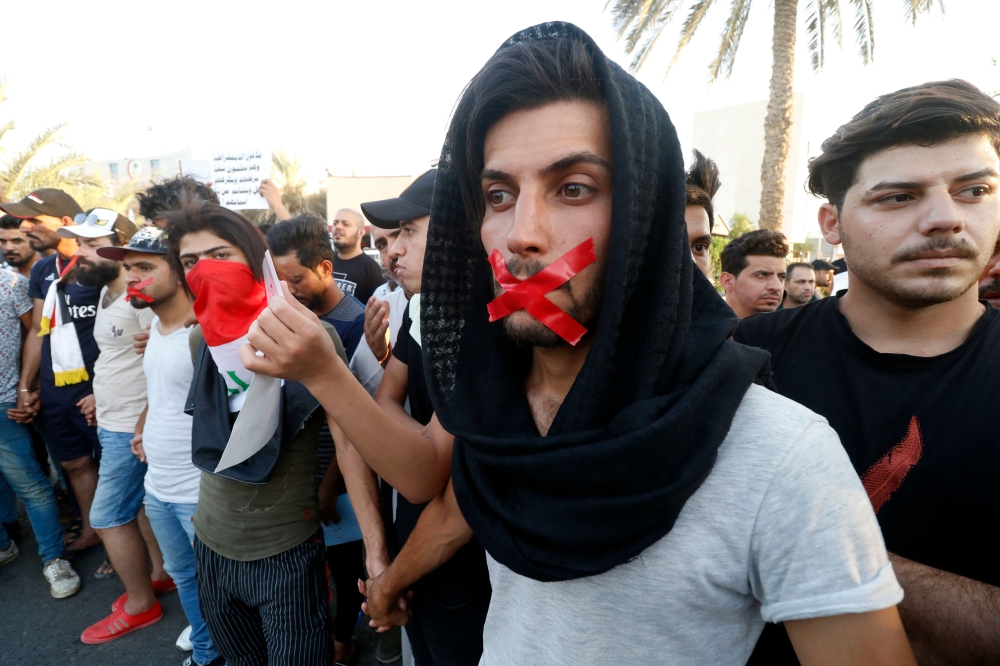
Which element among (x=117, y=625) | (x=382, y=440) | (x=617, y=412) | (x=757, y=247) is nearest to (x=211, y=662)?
(x=117, y=625)

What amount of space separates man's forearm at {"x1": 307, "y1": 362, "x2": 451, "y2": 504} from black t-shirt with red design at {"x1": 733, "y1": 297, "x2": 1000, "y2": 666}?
919 mm

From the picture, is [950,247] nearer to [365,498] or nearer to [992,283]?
[992,283]

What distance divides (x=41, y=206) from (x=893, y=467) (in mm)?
6683

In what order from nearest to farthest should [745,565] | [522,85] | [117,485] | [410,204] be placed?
1. [745,565]
2. [522,85]
3. [410,204]
4. [117,485]

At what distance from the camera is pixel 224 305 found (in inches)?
73.9

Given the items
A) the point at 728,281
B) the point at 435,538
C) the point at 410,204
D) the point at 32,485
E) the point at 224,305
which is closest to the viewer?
the point at 435,538

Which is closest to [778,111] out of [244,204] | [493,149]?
[244,204]

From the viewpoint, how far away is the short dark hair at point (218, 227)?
93.7 inches

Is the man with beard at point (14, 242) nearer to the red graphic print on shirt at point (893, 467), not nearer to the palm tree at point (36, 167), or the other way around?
the red graphic print on shirt at point (893, 467)

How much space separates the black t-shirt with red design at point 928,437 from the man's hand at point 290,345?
133cm

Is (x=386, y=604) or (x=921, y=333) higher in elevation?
(x=921, y=333)

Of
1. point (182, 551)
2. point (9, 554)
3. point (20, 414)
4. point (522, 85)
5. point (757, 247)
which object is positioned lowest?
point (9, 554)

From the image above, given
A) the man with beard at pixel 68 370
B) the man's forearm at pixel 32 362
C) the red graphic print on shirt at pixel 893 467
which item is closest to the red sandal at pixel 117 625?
the man with beard at pixel 68 370

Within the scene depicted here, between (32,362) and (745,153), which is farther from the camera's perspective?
(745,153)
